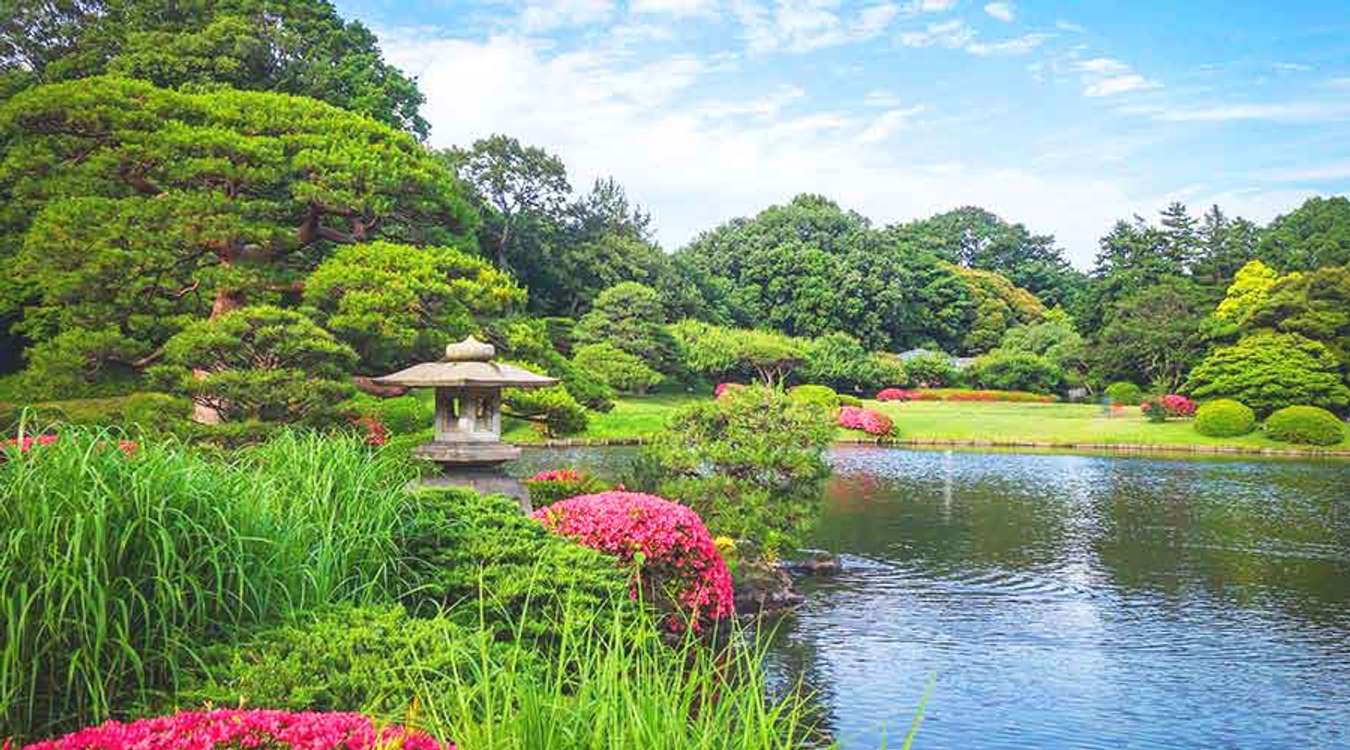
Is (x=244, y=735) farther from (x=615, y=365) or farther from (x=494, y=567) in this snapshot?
(x=615, y=365)

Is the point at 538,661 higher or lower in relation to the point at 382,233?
lower

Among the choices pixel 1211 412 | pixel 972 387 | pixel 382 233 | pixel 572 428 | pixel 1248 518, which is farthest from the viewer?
pixel 972 387

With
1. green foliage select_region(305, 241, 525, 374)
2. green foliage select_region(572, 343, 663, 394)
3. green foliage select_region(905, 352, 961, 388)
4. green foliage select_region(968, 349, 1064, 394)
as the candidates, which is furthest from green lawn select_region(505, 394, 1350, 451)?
green foliage select_region(305, 241, 525, 374)

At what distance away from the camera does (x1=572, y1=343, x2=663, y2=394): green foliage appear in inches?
1476

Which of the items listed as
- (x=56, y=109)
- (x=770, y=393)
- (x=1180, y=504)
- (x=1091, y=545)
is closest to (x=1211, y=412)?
(x=1180, y=504)

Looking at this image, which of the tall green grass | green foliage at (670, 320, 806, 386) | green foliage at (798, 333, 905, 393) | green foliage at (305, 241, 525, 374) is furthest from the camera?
green foliage at (798, 333, 905, 393)

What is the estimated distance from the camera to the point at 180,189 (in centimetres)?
1273

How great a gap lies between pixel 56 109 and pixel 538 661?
1073cm

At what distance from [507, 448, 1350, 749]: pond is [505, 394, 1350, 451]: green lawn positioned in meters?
11.1

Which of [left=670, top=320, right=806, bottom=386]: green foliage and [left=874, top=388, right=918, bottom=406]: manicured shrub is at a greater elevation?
[left=670, top=320, right=806, bottom=386]: green foliage

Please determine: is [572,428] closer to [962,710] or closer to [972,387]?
[962,710]

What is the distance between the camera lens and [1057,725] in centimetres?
749

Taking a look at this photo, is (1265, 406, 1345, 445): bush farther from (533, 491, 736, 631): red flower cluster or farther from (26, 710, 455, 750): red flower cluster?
(26, 710, 455, 750): red flower cluster

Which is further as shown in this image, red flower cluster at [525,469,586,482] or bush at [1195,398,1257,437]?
bush at [1195,398,1257,437]
